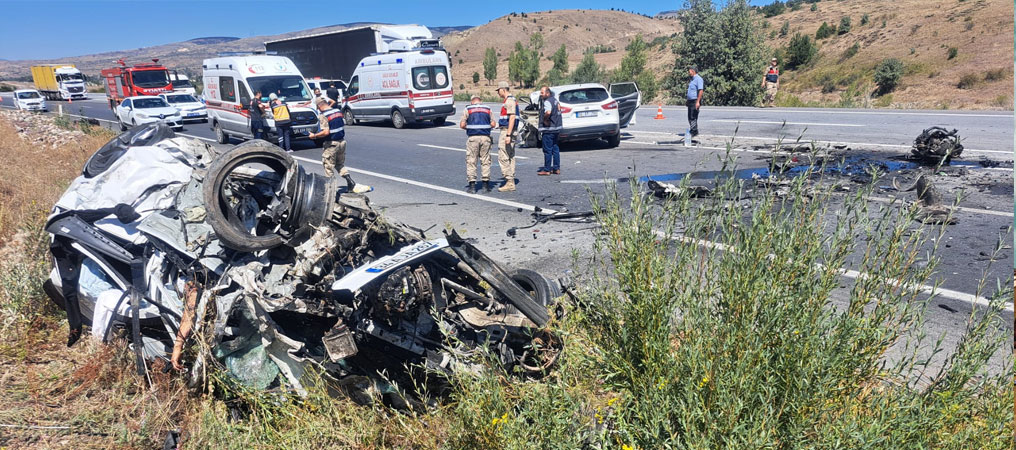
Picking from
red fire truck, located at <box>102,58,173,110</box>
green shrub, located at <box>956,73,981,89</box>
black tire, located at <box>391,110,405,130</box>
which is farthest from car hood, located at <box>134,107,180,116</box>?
green shrub, located at <box>956,73,981,89</box>

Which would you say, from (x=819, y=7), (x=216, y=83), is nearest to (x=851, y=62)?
(x=819, y=7)

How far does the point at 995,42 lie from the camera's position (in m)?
30.4

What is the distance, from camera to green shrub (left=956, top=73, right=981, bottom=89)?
2641 centimetres

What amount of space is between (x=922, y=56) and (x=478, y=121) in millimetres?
33415

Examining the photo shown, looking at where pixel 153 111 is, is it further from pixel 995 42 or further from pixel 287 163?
pixel 995 42

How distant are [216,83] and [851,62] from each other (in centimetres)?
3409

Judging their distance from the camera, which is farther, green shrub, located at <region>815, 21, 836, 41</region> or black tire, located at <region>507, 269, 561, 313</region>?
green shrub, located at <region>815, 21, 836, 41</region>

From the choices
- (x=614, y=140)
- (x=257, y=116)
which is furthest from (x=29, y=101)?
(x=614, y=140)

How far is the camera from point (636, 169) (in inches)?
432

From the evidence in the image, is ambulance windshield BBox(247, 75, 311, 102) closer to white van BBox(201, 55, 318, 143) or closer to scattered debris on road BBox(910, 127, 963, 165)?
white van BBox(201, 55, 318, 143)

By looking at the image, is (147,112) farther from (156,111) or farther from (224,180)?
(224,180)

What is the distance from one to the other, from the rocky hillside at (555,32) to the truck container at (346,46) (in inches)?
1916

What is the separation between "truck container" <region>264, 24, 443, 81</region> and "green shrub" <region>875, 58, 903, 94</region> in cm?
2220

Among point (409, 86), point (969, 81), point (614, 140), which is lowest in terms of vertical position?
point (614, 140)
